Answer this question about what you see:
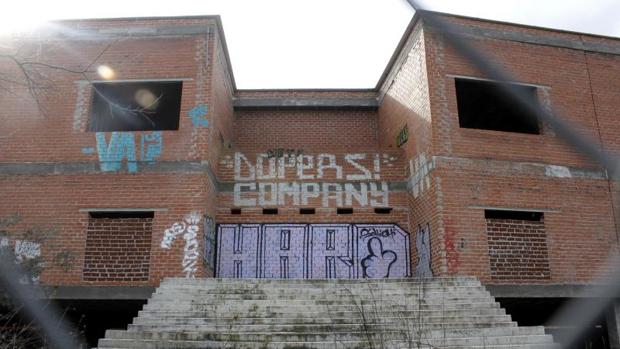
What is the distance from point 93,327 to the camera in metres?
13.0

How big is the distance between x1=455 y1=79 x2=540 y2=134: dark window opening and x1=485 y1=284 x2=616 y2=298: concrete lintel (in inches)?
154

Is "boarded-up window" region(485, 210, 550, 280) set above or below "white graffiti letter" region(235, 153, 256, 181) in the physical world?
below

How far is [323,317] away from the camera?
7.79m

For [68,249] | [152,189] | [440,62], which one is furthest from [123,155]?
[440,62]

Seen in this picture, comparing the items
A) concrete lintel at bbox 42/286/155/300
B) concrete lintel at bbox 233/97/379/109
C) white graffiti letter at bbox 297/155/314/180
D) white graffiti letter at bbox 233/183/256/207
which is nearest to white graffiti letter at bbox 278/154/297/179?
white graffiti letter at bbox 297/155/314/180

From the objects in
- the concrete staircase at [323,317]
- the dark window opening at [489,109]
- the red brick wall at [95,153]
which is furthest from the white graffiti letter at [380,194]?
the red brick wall at [95,153]

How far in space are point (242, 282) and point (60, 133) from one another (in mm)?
6096

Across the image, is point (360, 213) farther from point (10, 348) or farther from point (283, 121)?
point (10, 348)

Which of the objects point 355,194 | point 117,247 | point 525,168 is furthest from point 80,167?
point 525,168

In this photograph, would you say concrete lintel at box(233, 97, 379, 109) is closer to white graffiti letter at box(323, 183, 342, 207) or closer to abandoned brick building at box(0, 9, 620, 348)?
abandoned brick building at box(0, 9, 620, 348)

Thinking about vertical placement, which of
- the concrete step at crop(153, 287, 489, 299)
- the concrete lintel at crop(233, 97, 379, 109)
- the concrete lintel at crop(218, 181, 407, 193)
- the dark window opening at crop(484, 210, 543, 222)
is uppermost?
the concrete lintel at crop(233, 97, 379, 109)

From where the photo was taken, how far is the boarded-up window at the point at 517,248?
10969 mm

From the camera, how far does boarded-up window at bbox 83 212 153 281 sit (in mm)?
10938

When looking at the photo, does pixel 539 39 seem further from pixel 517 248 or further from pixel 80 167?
pixel 80 167
